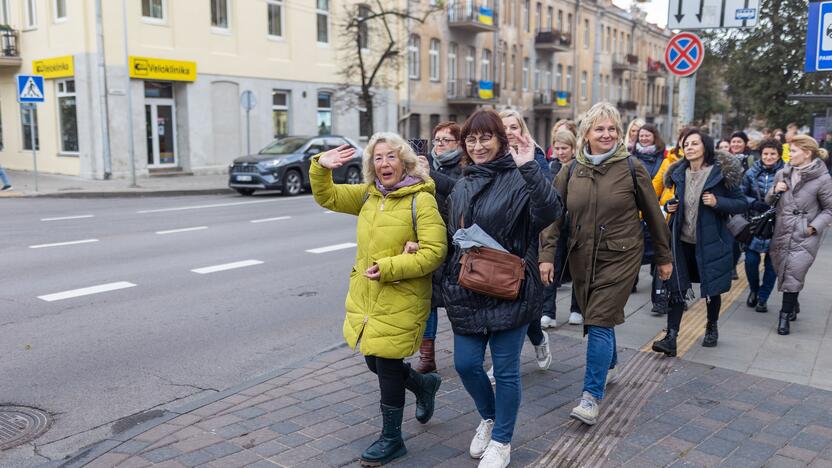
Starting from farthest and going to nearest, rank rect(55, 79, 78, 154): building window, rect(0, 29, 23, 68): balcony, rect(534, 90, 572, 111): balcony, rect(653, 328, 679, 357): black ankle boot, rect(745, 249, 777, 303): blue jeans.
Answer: rect(534, 90, 572, 111): balcony, rect(0, 29, 23, 68): balcony, rect(55, 79, 78, 154): building window, rect(745, 249, 777, 303): blue jeans, rect(653, 328, 679, 357): black ankle boot

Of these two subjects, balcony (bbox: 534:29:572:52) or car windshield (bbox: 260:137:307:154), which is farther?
balcony (bbox: 534:29:572:52)

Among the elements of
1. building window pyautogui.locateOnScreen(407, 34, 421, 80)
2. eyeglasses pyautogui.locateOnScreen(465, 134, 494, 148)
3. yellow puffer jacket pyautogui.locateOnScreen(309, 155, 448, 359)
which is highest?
building window pyautogui.locateOnScreen(407, 34, 421, 80)

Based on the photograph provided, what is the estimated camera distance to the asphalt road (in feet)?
16.1

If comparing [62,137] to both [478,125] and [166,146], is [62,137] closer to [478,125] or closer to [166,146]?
[166,146]

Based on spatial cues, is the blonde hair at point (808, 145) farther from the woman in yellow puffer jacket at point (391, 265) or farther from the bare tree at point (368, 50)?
the bare tree at point (368, 50)

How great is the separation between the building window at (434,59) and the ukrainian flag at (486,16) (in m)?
3.30

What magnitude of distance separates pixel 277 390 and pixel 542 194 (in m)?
2.30

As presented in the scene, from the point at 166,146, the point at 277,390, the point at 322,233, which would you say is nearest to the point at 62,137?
the point at 166,146

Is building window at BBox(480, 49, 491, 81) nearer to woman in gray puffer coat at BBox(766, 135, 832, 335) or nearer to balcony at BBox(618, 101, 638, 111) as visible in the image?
balcony at BBox(618, 101, 638, 111)

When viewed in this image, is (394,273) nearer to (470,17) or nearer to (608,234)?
(608,234)

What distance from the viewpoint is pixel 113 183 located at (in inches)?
851

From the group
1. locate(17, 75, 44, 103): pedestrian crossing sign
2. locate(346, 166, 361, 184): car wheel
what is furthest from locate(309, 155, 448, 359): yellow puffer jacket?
locate(346, 166, 361, 184): car wheel

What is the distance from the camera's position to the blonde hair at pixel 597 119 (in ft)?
14.0

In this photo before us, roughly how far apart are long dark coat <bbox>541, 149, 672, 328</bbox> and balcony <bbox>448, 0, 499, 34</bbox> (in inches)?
1379
